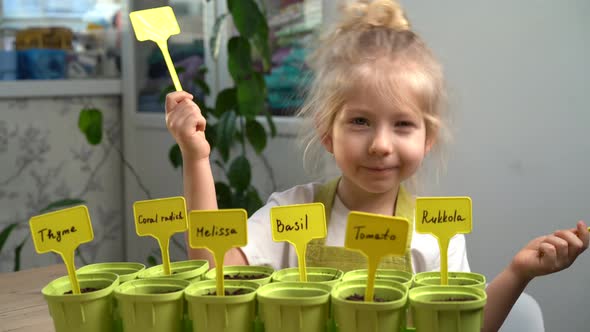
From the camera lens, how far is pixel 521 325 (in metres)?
1.19

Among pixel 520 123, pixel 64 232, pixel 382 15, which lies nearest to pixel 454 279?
pixel 64 232

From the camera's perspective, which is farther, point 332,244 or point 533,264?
point 332,244

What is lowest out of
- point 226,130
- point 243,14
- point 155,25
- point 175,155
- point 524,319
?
point 524,319

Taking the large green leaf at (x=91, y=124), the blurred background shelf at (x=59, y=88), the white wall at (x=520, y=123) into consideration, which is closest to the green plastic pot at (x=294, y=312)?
the white wall at (x=520, y=123)

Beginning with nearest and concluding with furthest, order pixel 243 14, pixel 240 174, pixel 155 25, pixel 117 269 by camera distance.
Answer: pixel 117 269
pixel 155 25
pixel 243 14
pixel 240 174

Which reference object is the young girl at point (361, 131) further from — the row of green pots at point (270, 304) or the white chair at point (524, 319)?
the row of green pots at point (270, 304)

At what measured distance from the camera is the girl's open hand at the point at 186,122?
117 centimetres

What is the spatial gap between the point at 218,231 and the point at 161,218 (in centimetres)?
12

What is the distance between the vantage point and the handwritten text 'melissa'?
Answer: 0.85 metres

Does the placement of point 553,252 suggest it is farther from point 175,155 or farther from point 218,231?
point 175,155

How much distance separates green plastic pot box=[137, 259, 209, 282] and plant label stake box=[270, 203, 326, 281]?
0.42 feet

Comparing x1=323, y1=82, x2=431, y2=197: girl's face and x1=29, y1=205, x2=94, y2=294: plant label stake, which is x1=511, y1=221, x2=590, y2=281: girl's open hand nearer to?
x1=323, y1=82, x2=431, y2=197: girl's face

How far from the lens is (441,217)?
851 mm

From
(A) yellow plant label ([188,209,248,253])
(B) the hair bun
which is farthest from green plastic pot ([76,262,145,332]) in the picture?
(B) the hair bun
